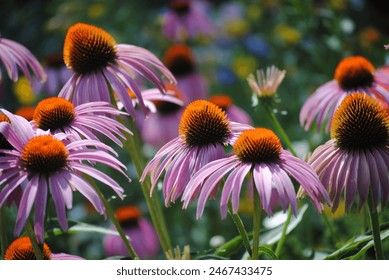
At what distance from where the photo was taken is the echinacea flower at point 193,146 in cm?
99

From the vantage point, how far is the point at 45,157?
36.1 inches

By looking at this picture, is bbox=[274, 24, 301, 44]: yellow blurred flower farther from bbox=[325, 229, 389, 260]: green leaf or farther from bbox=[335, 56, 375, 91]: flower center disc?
bbox=[325, 229, 389, 260]: green leaf

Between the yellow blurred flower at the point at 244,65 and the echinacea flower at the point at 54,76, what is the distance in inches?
32.6

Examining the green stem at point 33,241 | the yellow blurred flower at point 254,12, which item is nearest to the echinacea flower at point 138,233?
the green stem at point 33,241

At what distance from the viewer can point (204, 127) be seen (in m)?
1.04

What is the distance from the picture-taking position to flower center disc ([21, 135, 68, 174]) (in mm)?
920

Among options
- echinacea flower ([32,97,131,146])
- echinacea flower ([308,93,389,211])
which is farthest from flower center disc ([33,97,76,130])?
echinacea flower ([308,93,389,211])

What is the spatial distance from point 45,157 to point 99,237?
138cm

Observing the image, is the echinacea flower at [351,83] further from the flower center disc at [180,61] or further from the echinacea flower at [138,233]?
the flower center disc at [180,61]

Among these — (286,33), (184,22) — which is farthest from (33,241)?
(286,33)

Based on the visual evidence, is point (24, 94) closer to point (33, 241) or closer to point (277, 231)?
point (277, 231)

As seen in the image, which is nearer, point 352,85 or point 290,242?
point 352,85

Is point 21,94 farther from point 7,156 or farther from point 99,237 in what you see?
point 7,156
